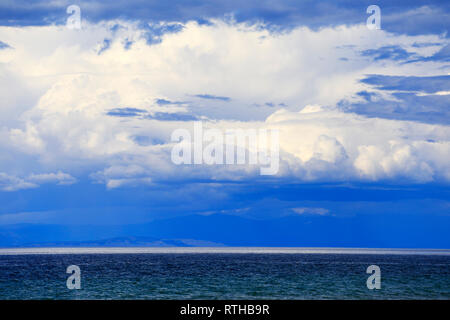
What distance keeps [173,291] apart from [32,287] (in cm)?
1879

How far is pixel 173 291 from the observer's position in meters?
70.3

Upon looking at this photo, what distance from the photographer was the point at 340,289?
73.3 meters
